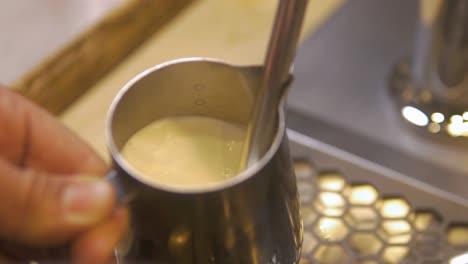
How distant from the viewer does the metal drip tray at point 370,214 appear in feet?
1.18

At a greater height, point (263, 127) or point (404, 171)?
point (263, 127)

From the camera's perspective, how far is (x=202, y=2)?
21.0 inches

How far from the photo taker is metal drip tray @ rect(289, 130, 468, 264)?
1.18ft

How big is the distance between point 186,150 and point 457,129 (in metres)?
0.23

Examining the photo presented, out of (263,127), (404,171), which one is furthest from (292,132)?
(263,127)

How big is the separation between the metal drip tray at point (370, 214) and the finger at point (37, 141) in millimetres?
129

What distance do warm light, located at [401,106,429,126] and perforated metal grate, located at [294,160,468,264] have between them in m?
0.08

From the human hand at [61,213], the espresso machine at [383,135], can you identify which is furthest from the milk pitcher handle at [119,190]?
the espresso machine at [383,135]

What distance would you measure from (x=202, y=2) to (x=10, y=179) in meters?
0.31

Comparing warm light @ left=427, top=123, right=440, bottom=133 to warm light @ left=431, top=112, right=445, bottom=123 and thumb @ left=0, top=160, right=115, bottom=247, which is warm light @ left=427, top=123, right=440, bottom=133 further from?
thumb @ left=0, top=160, right=115, bottom=247

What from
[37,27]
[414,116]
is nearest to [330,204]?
[414,116]

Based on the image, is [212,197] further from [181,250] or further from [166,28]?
[166,28]

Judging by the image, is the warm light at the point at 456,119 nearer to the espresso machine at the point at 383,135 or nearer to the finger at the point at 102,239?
the espresso machine at the point at 383,135

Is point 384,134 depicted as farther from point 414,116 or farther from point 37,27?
point 37,27
